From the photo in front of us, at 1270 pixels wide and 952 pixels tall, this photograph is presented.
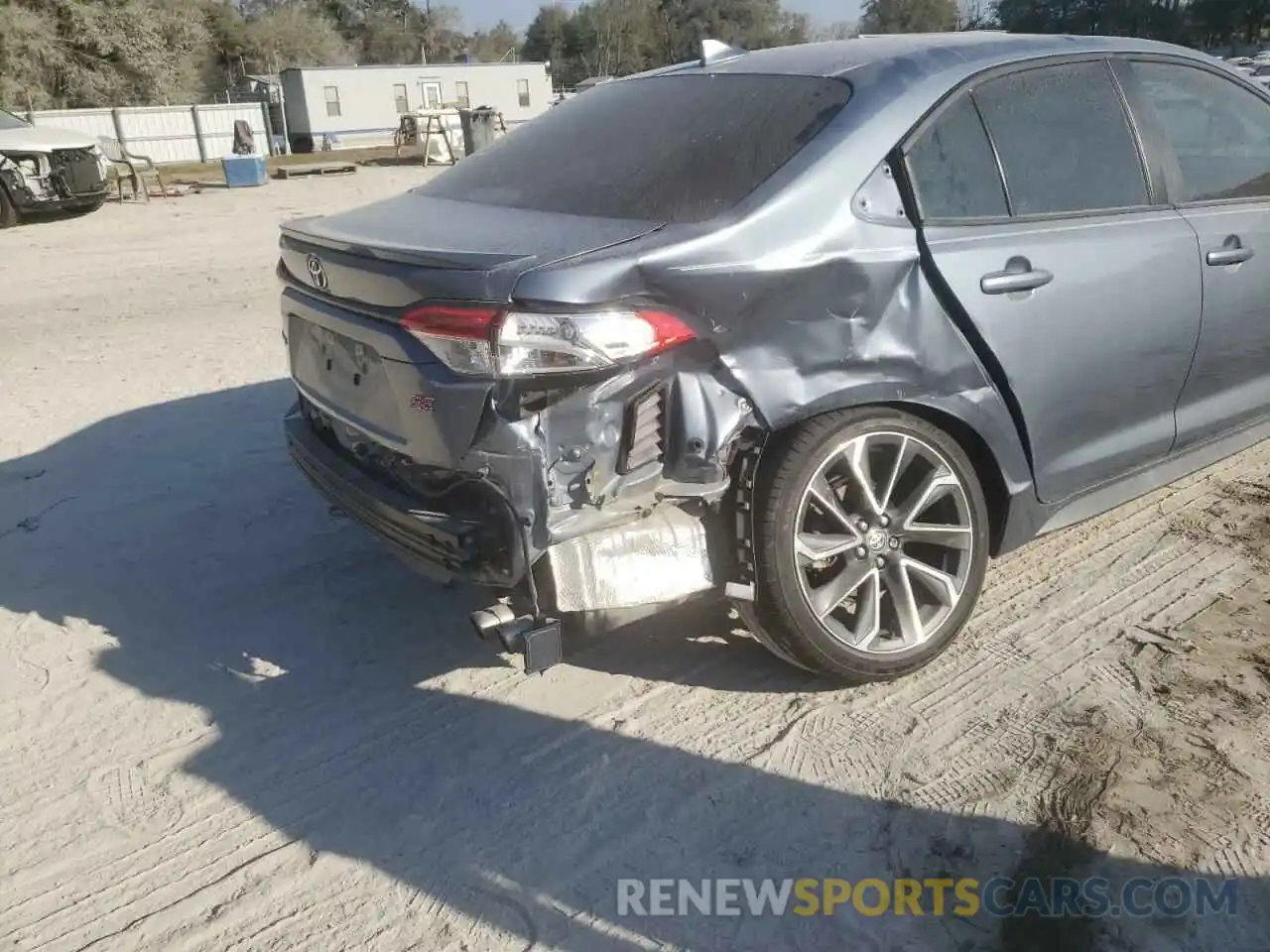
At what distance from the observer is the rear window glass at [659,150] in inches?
118

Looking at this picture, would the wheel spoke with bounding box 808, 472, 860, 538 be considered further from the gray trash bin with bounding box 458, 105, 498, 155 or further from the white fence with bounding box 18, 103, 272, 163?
the white fence with bounding box 18, 103, 272, 163

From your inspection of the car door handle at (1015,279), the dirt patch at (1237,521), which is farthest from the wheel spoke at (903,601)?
the dirt patch at (1237,521)

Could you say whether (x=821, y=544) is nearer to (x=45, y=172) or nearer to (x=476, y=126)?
(x=45, y=172)

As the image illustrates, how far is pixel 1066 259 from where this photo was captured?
333 centimetres

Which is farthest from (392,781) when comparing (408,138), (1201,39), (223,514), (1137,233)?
(1201,39)

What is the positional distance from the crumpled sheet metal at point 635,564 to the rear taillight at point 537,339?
459mm

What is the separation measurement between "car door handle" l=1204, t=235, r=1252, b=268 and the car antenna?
1799 mm

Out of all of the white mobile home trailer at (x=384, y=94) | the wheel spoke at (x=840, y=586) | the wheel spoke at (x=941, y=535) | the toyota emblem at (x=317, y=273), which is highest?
the white mobile home trailer at (x=384, y=94)

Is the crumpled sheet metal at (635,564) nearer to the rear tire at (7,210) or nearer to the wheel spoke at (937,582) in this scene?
the wheel spoke at (937,582)

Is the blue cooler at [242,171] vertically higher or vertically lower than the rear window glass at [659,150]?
lower

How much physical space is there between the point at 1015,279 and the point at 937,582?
0.94 meters

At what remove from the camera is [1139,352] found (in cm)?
357

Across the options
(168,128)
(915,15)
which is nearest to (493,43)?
(915,15)

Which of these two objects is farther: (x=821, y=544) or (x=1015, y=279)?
(x=1015, y=279)
